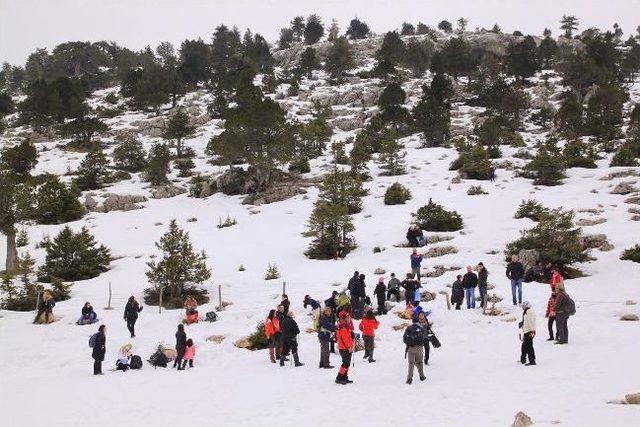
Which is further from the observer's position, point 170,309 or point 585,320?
point 170,309

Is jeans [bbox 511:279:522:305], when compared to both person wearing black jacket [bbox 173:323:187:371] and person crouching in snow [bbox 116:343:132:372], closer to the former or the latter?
person wearing black jacket [bbox 173:323:187:371]

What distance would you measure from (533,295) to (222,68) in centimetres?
7800

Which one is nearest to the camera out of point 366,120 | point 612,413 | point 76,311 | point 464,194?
point 612,413

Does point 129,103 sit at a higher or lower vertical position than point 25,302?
higher

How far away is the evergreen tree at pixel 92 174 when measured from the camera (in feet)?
161

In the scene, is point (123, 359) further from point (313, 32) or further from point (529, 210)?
point (313, 32)

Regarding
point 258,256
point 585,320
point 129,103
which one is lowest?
point 585,320

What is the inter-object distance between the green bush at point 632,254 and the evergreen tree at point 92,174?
44856 mm

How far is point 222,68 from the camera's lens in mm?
87500

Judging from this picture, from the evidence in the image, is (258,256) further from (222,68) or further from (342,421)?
(222,68)

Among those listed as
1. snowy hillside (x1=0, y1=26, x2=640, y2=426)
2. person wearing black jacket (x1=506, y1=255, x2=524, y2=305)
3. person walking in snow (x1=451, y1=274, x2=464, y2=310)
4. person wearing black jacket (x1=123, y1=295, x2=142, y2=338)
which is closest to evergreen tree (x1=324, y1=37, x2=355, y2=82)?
snowy hillside (x1=0, y1=26, x2=640, y2=426)

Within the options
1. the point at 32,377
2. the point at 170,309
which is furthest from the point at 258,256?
the point at 32,377

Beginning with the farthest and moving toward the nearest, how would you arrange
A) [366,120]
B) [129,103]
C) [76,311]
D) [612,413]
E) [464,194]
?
[129,103] → [366,120] → [464,194] → [76,311] → [612,413]

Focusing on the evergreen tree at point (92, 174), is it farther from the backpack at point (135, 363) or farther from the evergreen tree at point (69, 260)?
the backpack at point (135, 363)
